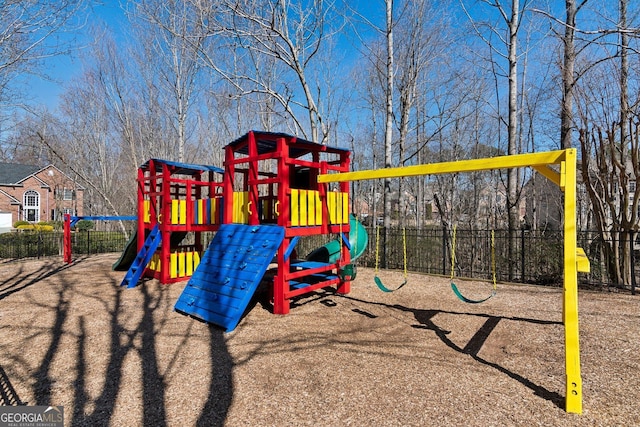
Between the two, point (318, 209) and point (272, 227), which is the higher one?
point (318, 209)

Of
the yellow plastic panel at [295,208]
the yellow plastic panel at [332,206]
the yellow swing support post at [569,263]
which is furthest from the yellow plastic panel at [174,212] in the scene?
the yellow swing support post at [569,263]

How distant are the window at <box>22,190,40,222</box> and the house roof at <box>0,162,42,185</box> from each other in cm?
157

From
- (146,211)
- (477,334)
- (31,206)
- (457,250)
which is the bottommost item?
(477,334)

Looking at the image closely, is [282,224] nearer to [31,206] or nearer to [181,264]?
[181,264]

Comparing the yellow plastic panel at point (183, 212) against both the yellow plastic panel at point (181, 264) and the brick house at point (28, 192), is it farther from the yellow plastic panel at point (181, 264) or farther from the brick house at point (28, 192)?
the brick house at point (28, 192)

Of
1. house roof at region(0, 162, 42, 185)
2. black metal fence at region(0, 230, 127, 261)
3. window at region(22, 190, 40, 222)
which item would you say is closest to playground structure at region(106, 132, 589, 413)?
black metal fence at region(0, 230, 127, 261)

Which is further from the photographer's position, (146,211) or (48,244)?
(48,244)

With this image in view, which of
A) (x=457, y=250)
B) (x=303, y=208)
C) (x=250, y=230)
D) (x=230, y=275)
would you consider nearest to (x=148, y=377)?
(x=230, y=275)

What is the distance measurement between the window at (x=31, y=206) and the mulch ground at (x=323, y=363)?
36.7 m

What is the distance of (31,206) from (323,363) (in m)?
43.4

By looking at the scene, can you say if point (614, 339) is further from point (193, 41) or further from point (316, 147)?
point (193, 41)

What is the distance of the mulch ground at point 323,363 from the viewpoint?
115 inches

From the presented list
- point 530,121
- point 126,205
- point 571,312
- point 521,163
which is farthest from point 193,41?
point 126,205

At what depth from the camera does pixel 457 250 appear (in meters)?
11.3
